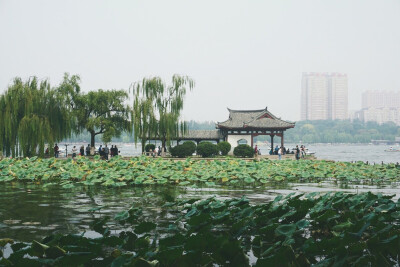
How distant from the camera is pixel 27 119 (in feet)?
66.7

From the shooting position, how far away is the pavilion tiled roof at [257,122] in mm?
30359

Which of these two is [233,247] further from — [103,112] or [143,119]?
[103,112]

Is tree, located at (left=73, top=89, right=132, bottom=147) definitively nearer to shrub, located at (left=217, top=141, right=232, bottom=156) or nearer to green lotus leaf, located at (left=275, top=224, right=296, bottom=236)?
shrub, located at (left=217, top=141, right=232, bottom=156)

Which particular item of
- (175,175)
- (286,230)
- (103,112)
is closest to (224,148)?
(103,112)

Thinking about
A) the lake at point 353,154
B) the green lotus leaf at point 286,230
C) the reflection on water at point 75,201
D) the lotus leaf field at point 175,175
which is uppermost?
the green lotus leaf at point 286,230

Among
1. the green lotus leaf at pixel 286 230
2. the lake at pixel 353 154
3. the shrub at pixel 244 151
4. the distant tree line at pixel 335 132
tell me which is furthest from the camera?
the distant tree line at pixel 335 132

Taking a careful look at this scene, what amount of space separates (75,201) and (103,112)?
19850 mm

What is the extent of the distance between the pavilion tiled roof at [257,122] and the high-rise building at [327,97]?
6140 inches

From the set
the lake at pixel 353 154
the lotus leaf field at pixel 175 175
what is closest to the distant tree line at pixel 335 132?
the lake at pixel 353 154

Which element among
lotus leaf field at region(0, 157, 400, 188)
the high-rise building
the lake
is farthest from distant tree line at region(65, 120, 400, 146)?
lotus leaf field at region(0, 157, 400, 188)

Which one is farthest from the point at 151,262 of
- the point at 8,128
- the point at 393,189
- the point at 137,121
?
the point at 137,121

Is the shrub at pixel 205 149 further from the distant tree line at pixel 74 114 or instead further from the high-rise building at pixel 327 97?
the high-rise building at pixel 327 97

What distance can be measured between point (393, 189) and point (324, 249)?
361 inches

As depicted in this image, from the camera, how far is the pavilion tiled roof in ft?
99.6
